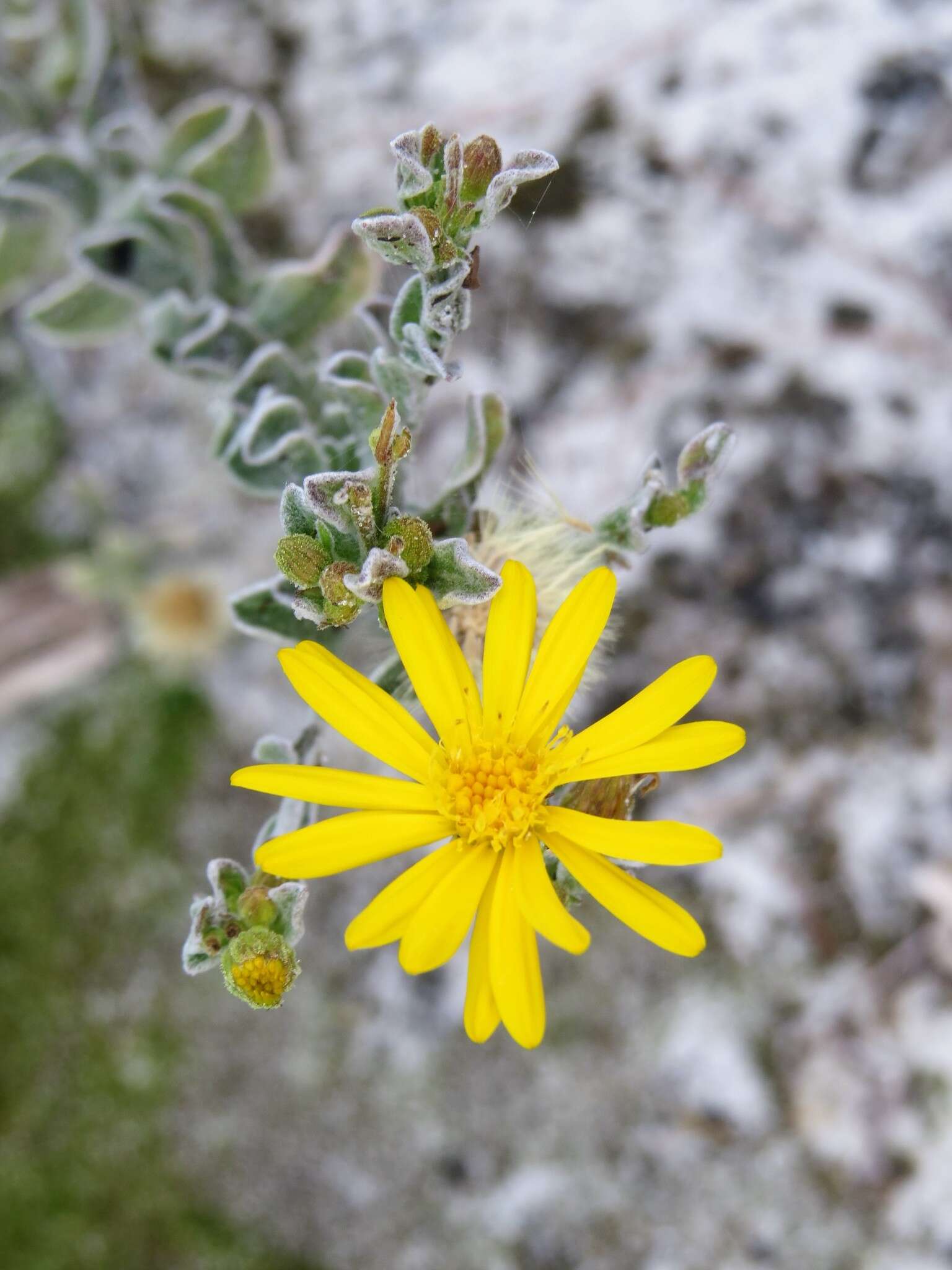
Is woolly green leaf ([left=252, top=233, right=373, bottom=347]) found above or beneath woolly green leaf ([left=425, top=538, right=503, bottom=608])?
above

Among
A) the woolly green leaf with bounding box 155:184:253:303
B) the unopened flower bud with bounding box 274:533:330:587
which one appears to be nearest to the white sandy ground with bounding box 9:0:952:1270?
the woolly green leaf with bounding box 155:184:253:303

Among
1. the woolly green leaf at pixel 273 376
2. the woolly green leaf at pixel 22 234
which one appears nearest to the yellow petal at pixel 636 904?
the woolly green leaf at pixel 273 376

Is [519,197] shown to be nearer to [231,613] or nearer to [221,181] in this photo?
[221,181]

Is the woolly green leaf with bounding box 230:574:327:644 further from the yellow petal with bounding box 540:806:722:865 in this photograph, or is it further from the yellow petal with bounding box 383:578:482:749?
the yellow petal with bounding box 540:806:722:865

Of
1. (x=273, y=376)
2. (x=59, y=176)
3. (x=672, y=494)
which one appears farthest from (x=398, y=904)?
(x=59, y=176)

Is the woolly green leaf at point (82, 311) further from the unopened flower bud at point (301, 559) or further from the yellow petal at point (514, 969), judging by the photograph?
the yellow petal at point (514, 969)

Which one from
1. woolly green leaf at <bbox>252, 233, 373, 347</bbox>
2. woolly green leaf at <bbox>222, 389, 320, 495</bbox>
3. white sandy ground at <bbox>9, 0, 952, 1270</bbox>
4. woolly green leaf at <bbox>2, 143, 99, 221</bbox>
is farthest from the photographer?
white sandy ground at <bbox>9, 0, 952, 1270</bbox>
